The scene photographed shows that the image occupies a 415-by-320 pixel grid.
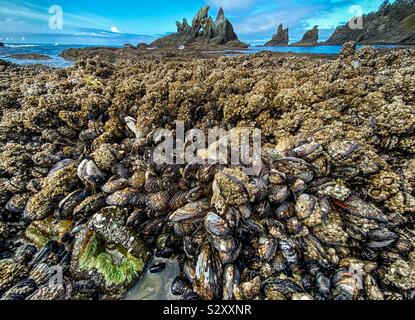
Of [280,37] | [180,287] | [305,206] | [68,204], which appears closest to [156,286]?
[180,287]

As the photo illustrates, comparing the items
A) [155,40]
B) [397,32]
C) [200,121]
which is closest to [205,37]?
[155,40]

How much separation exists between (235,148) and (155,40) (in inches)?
2189

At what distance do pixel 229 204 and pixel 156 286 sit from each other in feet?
3.90

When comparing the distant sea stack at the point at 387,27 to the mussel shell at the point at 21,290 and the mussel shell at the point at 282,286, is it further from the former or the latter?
the mussel shell at the point at 21,290

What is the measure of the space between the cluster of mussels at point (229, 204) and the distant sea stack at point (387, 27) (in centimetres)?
5113

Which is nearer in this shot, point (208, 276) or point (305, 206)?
point (208, 276)

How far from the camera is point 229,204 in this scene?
7.88 ft

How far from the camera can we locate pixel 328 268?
220cm

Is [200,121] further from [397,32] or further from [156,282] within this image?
[397,32]

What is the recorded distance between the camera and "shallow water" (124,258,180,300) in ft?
7.42

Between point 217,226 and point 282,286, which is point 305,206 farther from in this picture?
point 217,226

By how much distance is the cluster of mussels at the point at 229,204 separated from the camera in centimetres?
216

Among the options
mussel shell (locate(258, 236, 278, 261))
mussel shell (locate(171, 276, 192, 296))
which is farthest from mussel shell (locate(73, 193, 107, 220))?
mussel shell (locate(258, 236, 278, 261))

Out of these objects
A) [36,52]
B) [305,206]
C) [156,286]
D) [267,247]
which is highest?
[36,52]
